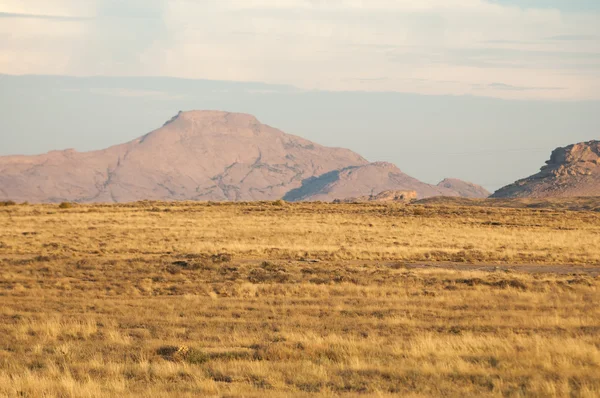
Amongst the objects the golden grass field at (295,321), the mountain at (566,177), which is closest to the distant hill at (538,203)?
the mountain at (566,177)

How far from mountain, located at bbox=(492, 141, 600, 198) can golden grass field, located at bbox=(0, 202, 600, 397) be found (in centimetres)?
10403

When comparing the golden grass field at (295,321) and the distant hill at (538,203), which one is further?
the distant hill at (538,203)

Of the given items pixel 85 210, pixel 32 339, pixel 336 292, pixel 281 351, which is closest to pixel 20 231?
pixel 85 210

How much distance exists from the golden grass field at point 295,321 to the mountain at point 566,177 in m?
104

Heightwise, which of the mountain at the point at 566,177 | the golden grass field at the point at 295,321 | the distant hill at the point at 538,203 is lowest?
the golden grass field at the point at 295,321

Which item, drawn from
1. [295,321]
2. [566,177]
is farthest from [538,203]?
[295,321]

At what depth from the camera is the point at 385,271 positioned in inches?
1029

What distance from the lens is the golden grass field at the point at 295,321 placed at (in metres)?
10.1

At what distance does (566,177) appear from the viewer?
476ft

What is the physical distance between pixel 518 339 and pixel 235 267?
15311 mm

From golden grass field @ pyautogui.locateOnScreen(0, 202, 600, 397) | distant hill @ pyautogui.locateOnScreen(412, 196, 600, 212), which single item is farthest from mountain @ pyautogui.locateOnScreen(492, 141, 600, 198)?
golden grass field @ pyautogui.locateOnScreen(0, 202, 600, 397)

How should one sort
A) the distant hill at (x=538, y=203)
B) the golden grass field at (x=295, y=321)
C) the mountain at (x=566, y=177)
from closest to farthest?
the golden grass field at (x=295, y=321) < the distant hill at (x=538, y=203) < the mountain at (x=566, y=177)

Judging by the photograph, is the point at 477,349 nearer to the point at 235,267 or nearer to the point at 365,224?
the point at 235,267

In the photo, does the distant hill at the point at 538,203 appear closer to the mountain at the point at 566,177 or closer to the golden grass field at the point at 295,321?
the mountain at the point at 566,177
